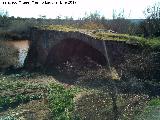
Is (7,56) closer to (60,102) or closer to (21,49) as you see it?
(21,49)

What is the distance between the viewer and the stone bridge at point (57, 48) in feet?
93.7

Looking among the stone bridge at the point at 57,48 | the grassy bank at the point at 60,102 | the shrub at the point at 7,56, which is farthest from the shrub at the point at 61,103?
the shrub at the point at 7,56

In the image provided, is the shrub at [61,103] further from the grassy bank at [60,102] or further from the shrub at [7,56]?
the shrub at [7,56]

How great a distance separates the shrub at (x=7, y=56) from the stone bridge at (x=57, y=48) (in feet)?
5.00

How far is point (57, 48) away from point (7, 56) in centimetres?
569

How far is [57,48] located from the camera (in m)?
34.8

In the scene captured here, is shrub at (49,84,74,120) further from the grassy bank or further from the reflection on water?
the reflection on water

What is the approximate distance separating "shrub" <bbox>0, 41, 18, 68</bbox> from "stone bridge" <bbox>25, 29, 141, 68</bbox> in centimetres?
152

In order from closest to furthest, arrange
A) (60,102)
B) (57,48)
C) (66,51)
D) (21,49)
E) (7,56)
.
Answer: (60,102) → (57,48) → (66,51) → (7,56) → (21,49)

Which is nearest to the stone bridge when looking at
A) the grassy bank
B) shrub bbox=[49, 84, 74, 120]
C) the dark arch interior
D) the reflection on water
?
the dark arch interior

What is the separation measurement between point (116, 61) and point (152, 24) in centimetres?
1049

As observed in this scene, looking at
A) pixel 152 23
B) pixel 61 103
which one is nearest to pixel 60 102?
pixel 61 103

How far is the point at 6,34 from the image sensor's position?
158ft

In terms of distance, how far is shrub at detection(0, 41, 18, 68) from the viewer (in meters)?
36.2
